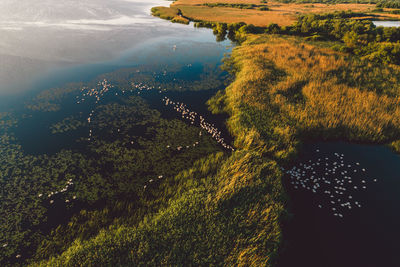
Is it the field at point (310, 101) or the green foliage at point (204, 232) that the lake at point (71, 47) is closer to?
the field at point (310, 101)

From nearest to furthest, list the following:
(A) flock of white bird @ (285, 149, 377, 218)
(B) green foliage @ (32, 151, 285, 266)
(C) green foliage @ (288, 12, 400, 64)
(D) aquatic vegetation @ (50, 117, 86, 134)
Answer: (B) green foliage @ (32, 151, 285, 266), (A) flock of white bird @ (285, 149, 377, 218), (D) aquatic vegetation @ (50, 117, 86, 134), (C) green foliage @ (288, 12, 400, 64)

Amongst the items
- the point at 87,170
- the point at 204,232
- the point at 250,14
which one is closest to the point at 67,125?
the point at 87,170

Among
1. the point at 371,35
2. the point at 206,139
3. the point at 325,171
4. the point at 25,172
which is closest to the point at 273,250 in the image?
the point at 325,171

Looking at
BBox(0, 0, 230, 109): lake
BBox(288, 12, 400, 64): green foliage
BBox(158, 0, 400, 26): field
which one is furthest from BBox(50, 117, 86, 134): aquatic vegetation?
BBox(158, 0, 400, 26): field

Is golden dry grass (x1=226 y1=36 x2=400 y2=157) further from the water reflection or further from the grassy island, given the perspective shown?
the water reflection

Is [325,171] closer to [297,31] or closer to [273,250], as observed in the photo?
[273,250]

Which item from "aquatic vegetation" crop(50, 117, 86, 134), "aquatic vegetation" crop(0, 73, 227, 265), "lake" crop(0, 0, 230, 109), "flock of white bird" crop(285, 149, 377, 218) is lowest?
"flock of white bird" crop(285, 149, 377, 218)

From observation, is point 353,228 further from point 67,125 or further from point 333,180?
point 67,125

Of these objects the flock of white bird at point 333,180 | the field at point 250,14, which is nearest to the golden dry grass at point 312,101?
the flock of white bird at point 333,180

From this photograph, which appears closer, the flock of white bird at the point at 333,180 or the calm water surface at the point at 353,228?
the calm water surface at the point at 353,228
